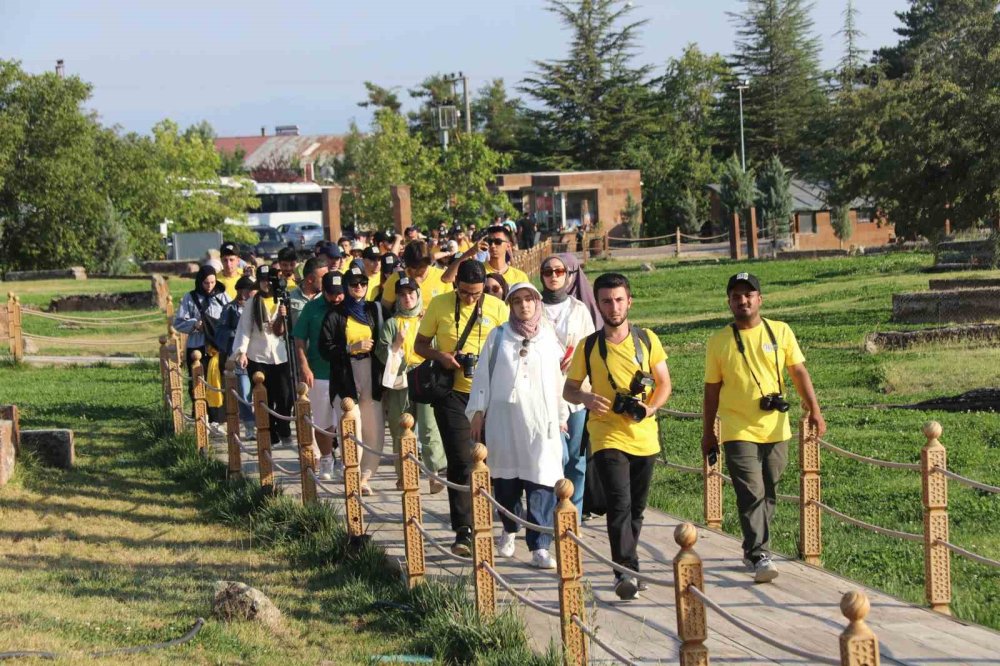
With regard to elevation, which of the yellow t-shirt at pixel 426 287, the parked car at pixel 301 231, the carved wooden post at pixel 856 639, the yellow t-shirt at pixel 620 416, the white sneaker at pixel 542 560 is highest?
the parked car at pixel 301 231

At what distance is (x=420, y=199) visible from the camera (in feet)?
182

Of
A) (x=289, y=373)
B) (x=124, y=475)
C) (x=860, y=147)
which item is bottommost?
(x=124, y=475)

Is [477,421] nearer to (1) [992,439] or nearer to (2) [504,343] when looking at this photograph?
(2) [504,343]

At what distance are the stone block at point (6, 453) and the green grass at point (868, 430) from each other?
5949mm

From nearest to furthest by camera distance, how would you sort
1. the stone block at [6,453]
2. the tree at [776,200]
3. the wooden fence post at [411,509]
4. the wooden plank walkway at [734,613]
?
the wooden plank walkway at [734,613], the wooden fence post at [411,509], the stone block at [6,453], the tree at [776,200]

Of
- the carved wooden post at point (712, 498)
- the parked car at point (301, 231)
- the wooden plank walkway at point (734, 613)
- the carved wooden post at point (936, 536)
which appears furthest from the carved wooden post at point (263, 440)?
the parked car at point (301, 231)

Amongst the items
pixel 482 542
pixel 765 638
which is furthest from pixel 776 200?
pixel 765 638

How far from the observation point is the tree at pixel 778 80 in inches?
3177

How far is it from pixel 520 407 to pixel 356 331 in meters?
3.25

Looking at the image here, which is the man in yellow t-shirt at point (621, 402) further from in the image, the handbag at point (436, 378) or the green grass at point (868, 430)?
the green grass at point (868, 430)

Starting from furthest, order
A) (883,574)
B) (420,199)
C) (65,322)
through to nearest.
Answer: (420,199) < (65,322) < (883,574)

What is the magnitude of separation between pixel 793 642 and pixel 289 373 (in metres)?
7.89

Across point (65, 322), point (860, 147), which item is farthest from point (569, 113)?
point (65, 322)

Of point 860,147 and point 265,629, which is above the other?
point 860,147
